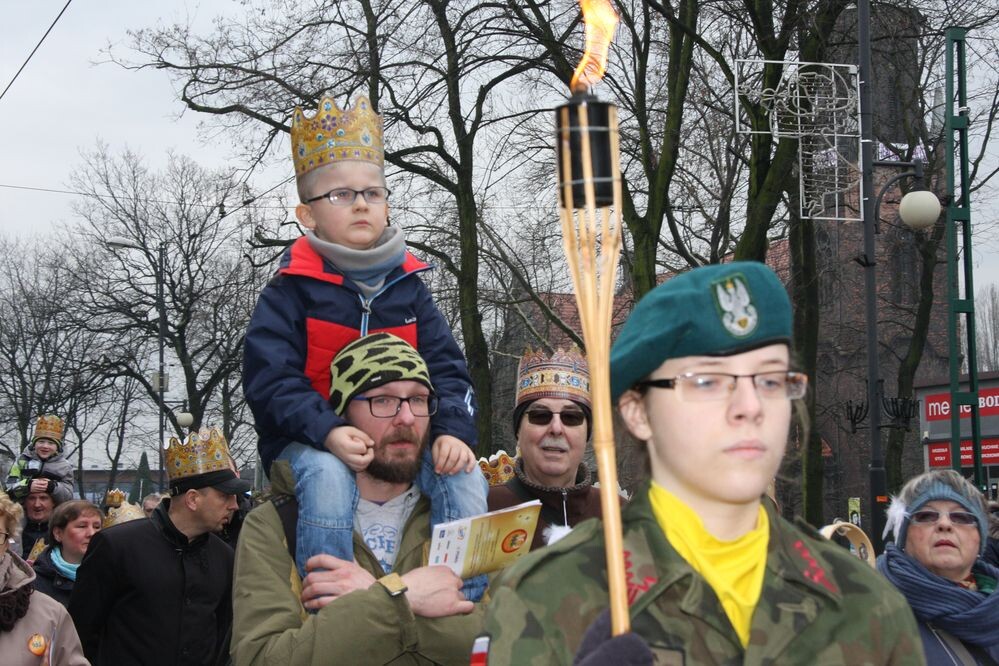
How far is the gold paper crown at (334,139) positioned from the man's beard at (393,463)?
40.4 inches

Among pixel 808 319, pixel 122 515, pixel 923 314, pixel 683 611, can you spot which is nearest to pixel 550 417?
pixel 683 611

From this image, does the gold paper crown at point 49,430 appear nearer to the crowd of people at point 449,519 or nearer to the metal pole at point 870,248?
the crowd of people at point 449,519

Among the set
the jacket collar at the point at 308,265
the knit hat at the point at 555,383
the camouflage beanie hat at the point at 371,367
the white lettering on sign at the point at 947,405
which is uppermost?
the jacket collar at the point at 308,265

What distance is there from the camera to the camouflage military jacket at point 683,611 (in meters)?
2.22

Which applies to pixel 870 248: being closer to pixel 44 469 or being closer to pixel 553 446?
pixel 44 469

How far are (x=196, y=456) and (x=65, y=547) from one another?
151cm

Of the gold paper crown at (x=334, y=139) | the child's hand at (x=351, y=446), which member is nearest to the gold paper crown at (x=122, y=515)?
the gold paper crown at (x=334, y=139)

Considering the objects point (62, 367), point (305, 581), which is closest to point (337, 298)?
point (305, 581)

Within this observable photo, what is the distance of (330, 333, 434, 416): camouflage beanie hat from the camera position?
372cm

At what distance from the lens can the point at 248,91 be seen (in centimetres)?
1825

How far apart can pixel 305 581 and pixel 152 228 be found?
1339 inches

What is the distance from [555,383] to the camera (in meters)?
5.24

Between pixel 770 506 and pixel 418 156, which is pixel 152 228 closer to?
pixel 418 156

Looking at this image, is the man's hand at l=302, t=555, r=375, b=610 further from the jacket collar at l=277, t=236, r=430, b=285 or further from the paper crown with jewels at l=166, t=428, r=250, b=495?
the paper crown with jewels at l=166, t=428, r=250, b=495
